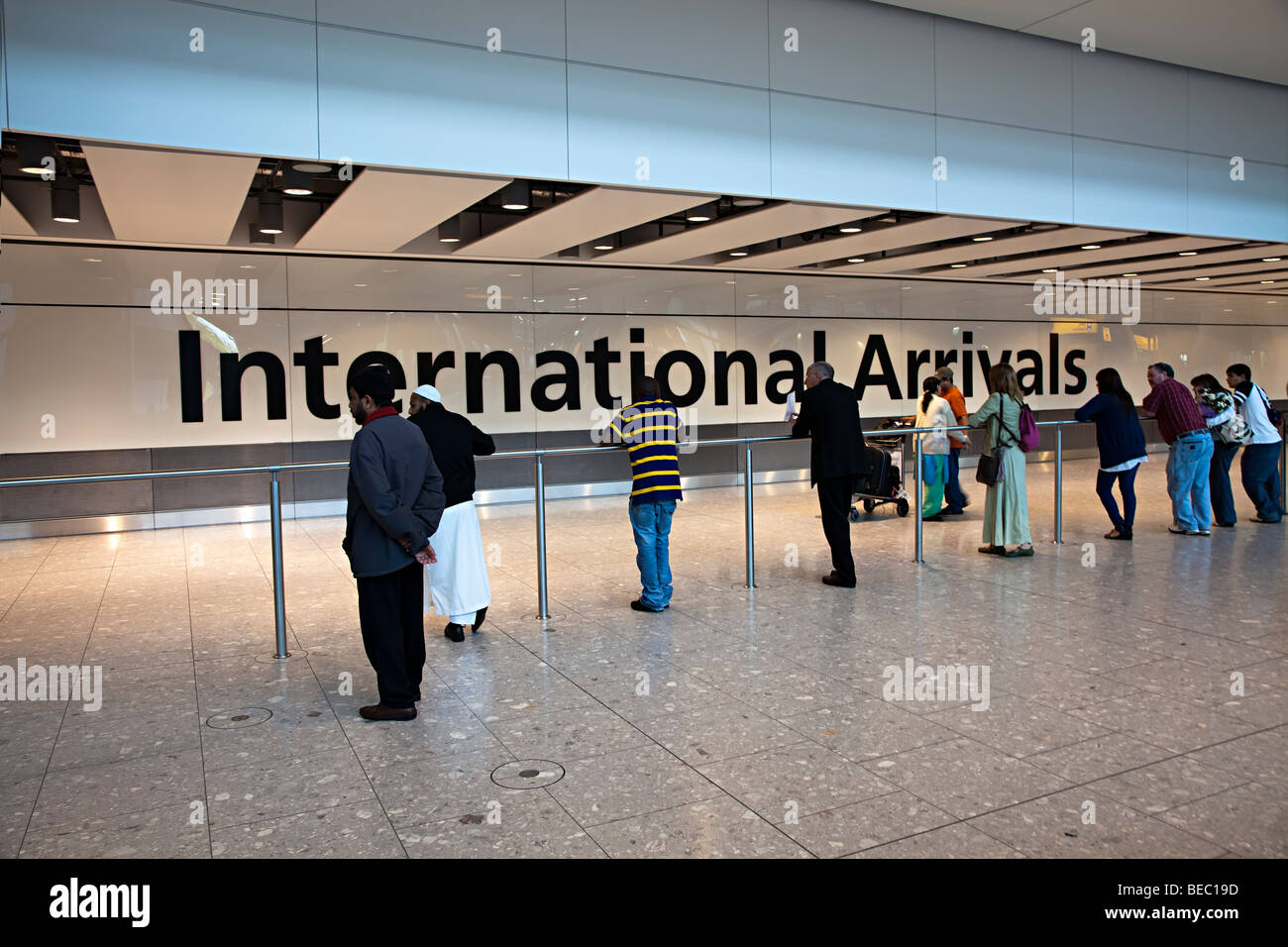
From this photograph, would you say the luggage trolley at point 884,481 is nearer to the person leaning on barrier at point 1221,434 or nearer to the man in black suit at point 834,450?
the person leaning on barrier at point 1221,434

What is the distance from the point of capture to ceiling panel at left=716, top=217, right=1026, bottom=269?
10.3 m

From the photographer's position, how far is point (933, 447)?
1063 cm

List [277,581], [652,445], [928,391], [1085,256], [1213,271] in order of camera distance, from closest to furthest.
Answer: [277,581] → [652,445] → [928,391] → [1085,256] → [1213,271]

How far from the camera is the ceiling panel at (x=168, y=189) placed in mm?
6691

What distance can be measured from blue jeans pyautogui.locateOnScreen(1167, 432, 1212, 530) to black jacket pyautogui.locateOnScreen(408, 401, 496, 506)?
23.5 ft

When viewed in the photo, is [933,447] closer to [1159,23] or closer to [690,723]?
[1159,23]

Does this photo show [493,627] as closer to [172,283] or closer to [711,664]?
[711,664]

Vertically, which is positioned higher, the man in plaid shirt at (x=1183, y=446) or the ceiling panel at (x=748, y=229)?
the ceiling panel at (x=748, y=229)

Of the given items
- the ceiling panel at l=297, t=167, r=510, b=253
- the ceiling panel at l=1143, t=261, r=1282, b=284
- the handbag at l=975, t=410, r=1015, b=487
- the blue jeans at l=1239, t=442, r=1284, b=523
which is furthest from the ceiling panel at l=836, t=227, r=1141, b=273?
the ceiling panel at l=297, t=167, r=510, b=253

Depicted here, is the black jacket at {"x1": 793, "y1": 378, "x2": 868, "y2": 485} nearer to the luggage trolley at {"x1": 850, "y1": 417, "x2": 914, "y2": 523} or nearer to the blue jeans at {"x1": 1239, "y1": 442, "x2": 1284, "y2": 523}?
the luggage trolley at {"x1": 850, "y1": 417, "x2": 914, "y2": 523}

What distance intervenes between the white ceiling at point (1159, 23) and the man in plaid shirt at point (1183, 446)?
335 centimetres

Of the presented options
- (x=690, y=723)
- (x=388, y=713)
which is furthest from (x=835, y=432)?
(x=388, y=713)

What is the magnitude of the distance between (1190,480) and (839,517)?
4457 mm

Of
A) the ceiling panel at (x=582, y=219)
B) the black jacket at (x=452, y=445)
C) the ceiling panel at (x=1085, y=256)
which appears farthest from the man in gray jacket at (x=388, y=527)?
the ceiling panel at (x=1085, y=256)
